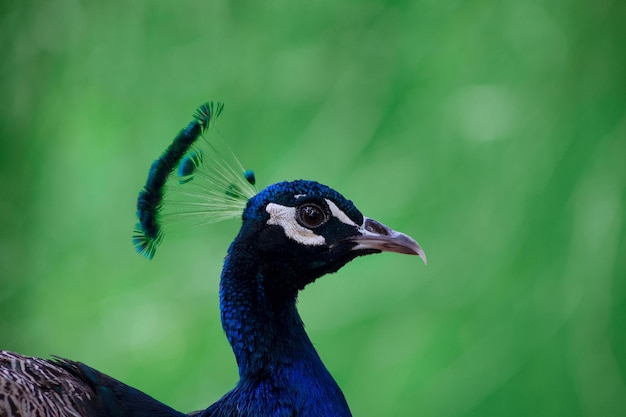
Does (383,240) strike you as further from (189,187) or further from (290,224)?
(189,187)

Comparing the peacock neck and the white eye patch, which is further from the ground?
the white eye patch

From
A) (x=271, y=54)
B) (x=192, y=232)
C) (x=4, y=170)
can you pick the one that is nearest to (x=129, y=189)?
(x=192, y=232)

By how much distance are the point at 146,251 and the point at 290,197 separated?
0.31 m

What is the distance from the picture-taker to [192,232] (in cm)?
285

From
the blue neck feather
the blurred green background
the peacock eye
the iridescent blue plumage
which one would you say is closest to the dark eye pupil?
the peacock eye

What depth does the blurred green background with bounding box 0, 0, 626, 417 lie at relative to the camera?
8.68 feet

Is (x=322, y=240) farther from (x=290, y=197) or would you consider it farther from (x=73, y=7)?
(x=73, y=7)

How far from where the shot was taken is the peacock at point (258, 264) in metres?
1.49

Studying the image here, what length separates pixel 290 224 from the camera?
61.1 inches

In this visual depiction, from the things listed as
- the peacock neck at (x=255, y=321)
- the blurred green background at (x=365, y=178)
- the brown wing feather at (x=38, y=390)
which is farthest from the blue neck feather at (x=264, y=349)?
the blurred green background at (x=365, y=178)

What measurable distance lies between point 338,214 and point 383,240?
10cm

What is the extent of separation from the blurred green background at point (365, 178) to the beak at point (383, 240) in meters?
1.18

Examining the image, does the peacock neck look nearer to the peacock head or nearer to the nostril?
the peacock head

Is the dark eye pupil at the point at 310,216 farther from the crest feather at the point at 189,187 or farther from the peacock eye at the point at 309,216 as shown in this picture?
the crest feather at the point at 189,187
